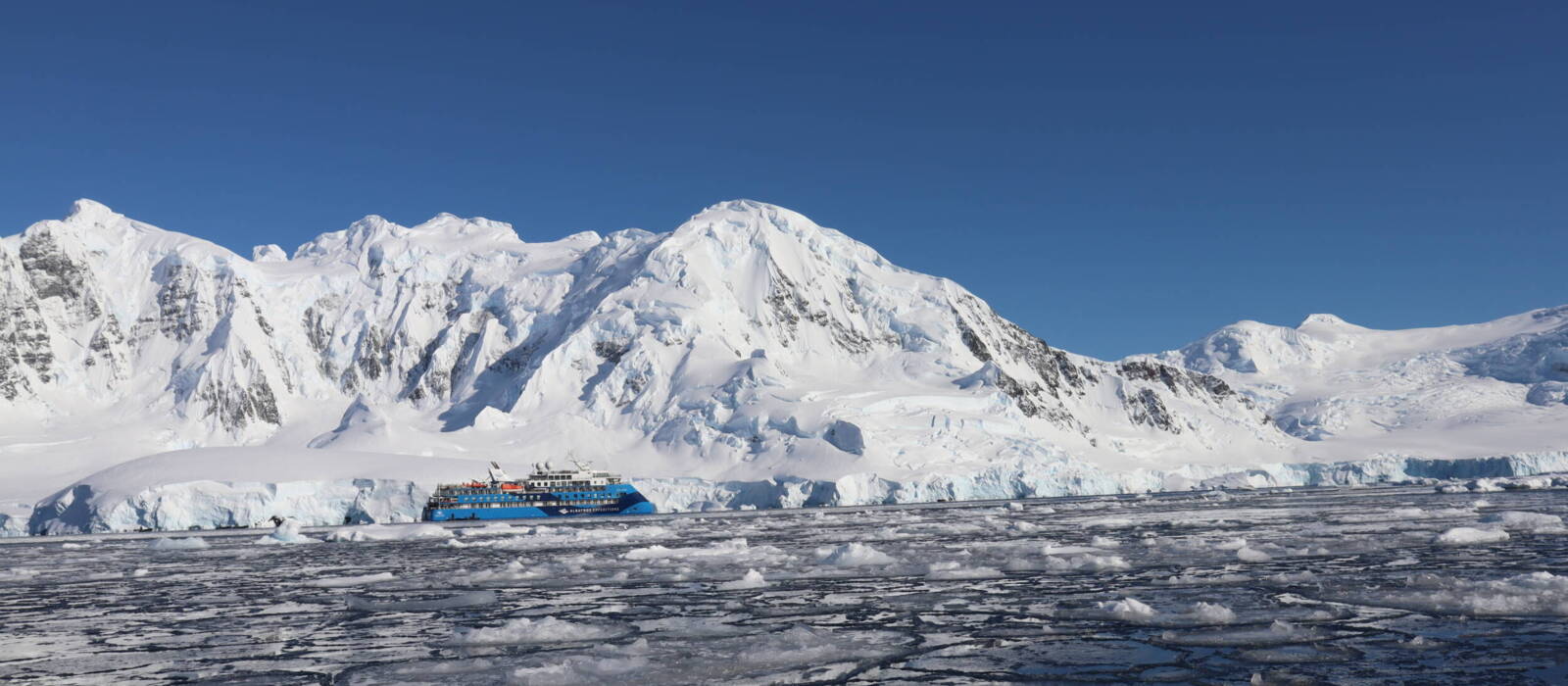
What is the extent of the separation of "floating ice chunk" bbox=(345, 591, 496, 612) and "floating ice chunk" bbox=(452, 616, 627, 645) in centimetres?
474

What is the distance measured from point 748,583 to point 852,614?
7142 mm

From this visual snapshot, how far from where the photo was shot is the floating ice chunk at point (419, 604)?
25.9m

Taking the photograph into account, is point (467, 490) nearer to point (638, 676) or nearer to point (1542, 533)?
point (1542, 533)

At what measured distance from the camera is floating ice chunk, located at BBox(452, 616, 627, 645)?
2007 cm

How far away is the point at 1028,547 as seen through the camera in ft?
127

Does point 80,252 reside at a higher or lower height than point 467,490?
higher

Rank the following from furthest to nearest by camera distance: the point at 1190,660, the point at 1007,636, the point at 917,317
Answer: the point at 917,317, the point at 1007,636, the point at 1190,660

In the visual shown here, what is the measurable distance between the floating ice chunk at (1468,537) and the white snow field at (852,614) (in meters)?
0.40

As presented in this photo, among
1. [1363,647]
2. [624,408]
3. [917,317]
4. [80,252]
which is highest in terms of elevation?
[80,252]

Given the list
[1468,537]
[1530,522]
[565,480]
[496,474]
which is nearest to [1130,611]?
[1468,537]

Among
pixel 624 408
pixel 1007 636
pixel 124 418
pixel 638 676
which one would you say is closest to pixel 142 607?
pixel 638 676

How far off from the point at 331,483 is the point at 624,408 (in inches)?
2233

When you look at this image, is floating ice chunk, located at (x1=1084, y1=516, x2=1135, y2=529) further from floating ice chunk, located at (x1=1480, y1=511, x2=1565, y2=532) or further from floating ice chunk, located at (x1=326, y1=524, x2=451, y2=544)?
floating ice chunk, located at (x1=326, y1=524, x2=451, y2=544)

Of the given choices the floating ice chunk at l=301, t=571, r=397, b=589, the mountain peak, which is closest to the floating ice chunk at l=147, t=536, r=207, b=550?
the floating ice chunk at l=301, t=571, r=397, b=589
